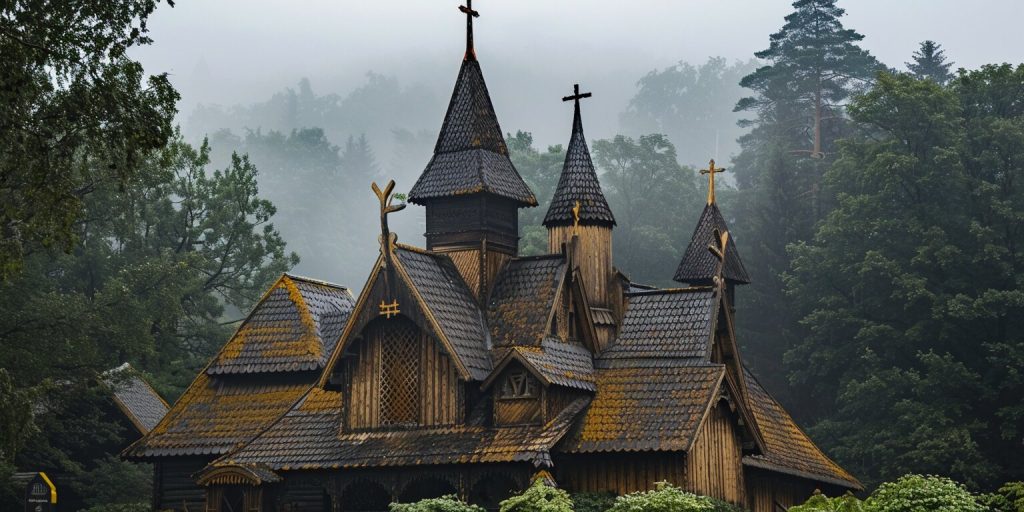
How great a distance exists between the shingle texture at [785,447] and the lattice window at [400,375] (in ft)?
33.8

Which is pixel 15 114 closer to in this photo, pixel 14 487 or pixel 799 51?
pixel 14 487

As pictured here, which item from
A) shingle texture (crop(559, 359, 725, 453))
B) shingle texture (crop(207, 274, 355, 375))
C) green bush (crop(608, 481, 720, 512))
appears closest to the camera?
green bush (crop(608, 481, 720, 512))

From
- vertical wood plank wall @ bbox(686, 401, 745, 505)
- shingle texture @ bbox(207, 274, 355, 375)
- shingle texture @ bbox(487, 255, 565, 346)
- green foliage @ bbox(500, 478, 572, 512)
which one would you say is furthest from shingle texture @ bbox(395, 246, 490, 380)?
green foliage @ bbox(500, 478, 572, 512)

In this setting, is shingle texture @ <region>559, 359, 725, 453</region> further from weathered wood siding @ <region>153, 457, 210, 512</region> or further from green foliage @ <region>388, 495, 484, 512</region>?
weathered wood siding @ <region>153, 457, 210, 512</region>

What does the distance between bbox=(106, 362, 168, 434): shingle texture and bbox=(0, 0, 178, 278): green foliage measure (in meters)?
19.6

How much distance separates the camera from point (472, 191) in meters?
42.1

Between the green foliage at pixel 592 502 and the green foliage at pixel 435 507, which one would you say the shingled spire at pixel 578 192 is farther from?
the green foliage at pixel 435 507

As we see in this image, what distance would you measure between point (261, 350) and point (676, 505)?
17282mm

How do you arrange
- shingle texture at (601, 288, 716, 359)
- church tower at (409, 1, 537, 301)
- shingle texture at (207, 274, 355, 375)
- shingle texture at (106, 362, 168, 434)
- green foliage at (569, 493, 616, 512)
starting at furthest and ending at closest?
shingle texture at (106, 362, 168, 434) → shingle texture at (207, 274, 355, 375) → church tower at (409, 1, 537, 301) → shingle texture at (601, 288, 716, 359) → green foliage at (569, 493, 616, 512)

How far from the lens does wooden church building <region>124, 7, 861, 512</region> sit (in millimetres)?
38188

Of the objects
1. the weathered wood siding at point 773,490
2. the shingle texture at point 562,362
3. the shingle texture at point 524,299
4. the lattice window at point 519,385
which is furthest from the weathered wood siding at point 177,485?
the weathered wood siding at point 773,490

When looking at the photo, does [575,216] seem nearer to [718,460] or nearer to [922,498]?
[718,460]

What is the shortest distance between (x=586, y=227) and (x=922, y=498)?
15.8 metres

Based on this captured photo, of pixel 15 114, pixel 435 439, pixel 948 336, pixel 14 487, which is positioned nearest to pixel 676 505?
pixel 435 439
